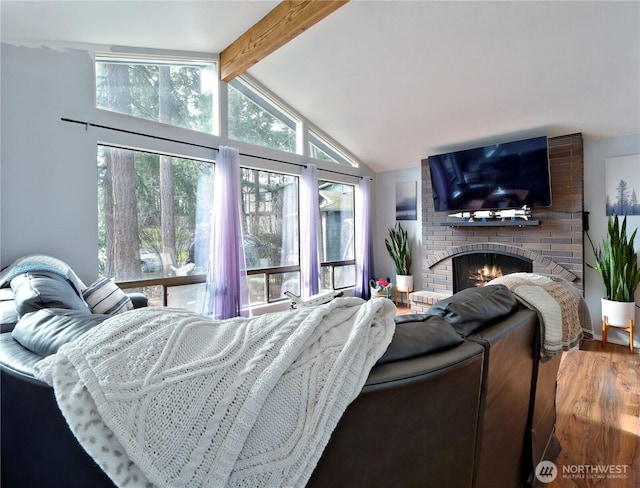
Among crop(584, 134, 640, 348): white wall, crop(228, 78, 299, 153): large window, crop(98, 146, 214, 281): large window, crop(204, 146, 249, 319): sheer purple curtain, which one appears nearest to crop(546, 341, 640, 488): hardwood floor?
crop(584, 134, 640, 348): white wall

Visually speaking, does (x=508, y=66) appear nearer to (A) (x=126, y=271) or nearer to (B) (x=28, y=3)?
(B) (x=28, y=3)

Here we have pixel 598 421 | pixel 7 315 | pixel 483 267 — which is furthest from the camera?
pixel 483 267

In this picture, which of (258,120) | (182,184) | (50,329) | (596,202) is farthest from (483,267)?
(50,329)

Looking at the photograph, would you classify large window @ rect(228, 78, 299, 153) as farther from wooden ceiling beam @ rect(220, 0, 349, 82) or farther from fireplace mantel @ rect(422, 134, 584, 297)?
fireplace mantel @ rect(422, 134, 584, 297)

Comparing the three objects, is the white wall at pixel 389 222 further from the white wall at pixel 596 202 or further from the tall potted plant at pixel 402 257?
the white wall at pixel 596 202

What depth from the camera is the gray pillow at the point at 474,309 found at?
0.97m

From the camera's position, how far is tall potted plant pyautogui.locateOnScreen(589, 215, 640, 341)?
3.05m

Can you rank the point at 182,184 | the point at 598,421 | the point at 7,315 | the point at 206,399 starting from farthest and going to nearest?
the point at 182,184 < the point at 598,421 < the point at 7,315 < the point at 206,399

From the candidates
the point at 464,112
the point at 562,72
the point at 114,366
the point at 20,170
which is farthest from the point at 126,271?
the point at 562,72

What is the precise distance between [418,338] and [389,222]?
4666 millimetres

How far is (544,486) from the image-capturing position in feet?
4.81

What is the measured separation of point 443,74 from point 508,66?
0.55 meters

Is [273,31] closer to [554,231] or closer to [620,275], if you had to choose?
[554,231]

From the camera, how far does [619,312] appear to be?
10.1 ft
